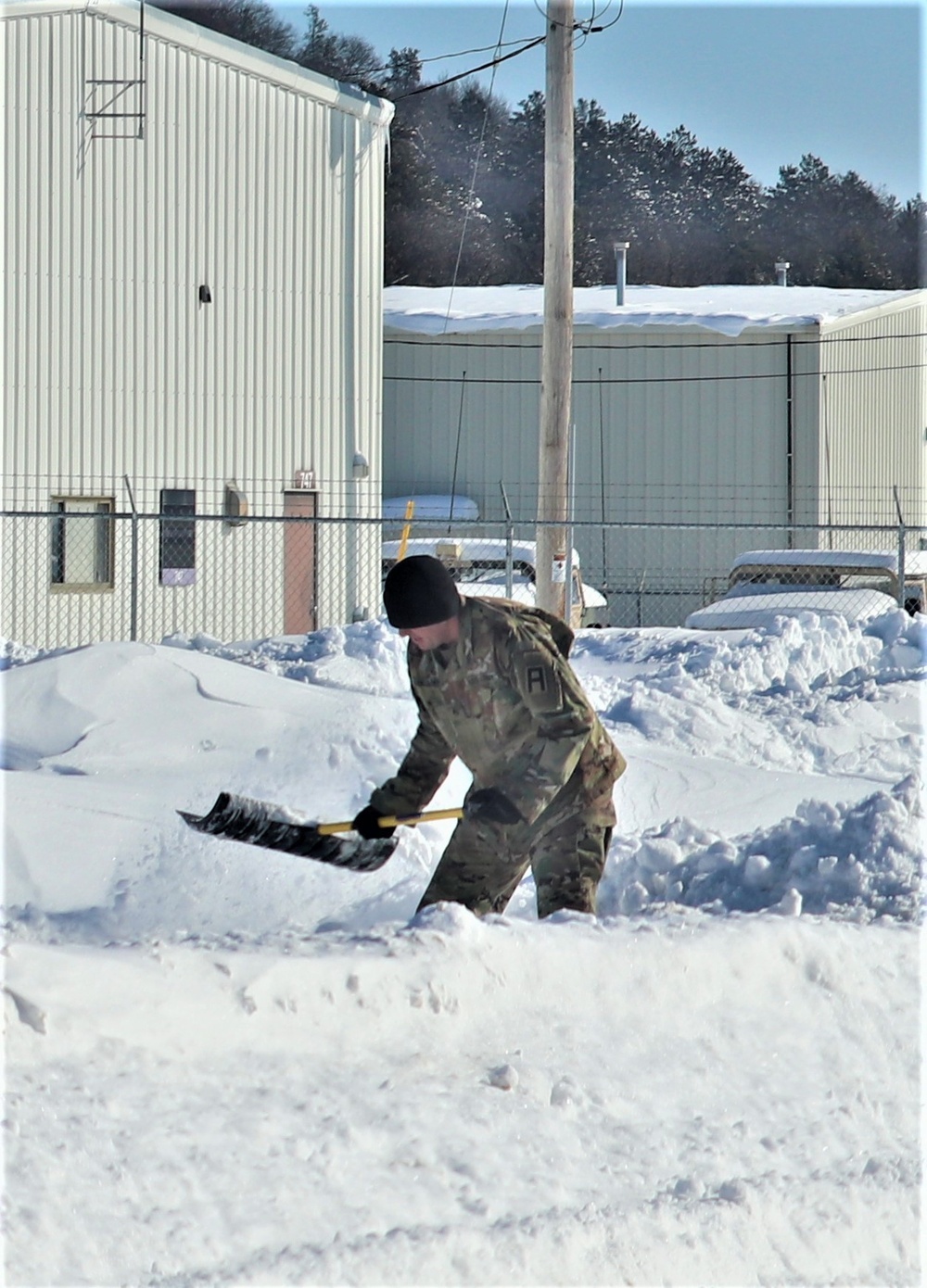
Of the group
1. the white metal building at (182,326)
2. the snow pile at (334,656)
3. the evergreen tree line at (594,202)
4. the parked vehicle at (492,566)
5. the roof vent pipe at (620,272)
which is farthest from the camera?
the evergreen tree line at (594,202)

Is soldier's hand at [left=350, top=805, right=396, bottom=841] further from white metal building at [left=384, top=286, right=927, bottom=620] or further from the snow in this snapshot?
white metal building at [left=384, top=286, right=927, bottom=620]

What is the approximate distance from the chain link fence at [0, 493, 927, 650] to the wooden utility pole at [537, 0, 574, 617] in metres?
0.30

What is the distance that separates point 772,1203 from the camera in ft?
12.0

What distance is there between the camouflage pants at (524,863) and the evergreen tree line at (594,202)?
48449mm

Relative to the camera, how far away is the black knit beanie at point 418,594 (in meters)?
4.83

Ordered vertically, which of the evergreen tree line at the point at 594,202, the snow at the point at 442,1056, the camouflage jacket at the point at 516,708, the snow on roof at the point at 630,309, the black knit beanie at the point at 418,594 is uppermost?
the evergreen tree line at the point at 594,202

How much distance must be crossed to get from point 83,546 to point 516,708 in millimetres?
11897

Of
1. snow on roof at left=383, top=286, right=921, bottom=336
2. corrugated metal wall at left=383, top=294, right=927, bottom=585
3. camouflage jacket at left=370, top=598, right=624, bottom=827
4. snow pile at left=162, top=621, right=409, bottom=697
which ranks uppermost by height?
snow on roof at left=383, top=286, right=921, bottom=336

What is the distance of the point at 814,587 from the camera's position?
1598 centimetres

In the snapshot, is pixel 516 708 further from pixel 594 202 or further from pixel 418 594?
pixel 594 202

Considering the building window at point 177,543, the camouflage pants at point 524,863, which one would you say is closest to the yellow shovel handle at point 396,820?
the camouflage pants at point 524,863

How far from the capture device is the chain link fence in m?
15.6

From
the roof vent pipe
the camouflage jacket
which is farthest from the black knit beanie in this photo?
the roof vent pipe

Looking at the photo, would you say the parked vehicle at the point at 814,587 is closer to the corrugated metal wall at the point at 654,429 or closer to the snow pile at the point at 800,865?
the corrugated metal wall at the point at 654,429
